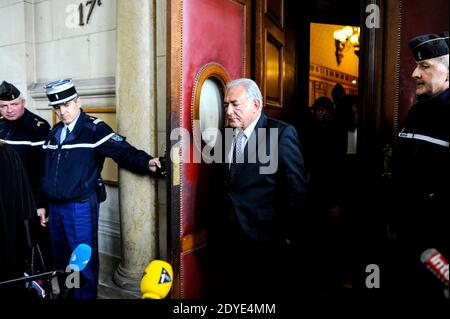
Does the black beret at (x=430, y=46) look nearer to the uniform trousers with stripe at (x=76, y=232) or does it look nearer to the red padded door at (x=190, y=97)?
the red padded door at (x=190, y=97)

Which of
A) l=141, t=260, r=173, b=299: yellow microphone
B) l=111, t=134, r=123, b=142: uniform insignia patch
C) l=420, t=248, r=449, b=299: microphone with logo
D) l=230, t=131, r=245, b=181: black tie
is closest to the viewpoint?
l=420, t=248, r=449, b=299: microphone with logo

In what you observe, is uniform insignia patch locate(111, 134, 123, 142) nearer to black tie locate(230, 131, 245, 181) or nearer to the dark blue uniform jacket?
the dark blue uniform jacket

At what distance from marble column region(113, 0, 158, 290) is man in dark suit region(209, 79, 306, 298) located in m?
1.06

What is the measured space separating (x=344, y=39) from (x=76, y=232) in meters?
5.47

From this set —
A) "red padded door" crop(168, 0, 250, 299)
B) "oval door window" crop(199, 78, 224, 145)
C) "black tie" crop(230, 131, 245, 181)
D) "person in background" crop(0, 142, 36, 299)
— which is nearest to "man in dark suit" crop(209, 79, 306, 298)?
"black tie" crop(230, 131, 245, 181)

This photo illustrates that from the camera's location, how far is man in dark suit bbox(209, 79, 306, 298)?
2.13 metres

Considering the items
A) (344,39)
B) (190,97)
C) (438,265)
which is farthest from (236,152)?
(344,39)

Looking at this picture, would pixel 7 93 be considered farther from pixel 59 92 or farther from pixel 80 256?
pixel 80 256

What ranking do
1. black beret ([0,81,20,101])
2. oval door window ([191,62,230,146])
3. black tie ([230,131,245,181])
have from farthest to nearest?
black beret ([0,81,20,101])
oval door window ([191,62,230,146])
black tie ([230,131,245,181])

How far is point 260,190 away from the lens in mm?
2203

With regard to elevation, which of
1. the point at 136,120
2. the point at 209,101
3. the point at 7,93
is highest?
the point at 7,93

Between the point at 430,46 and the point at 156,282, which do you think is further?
the point at 430,46
